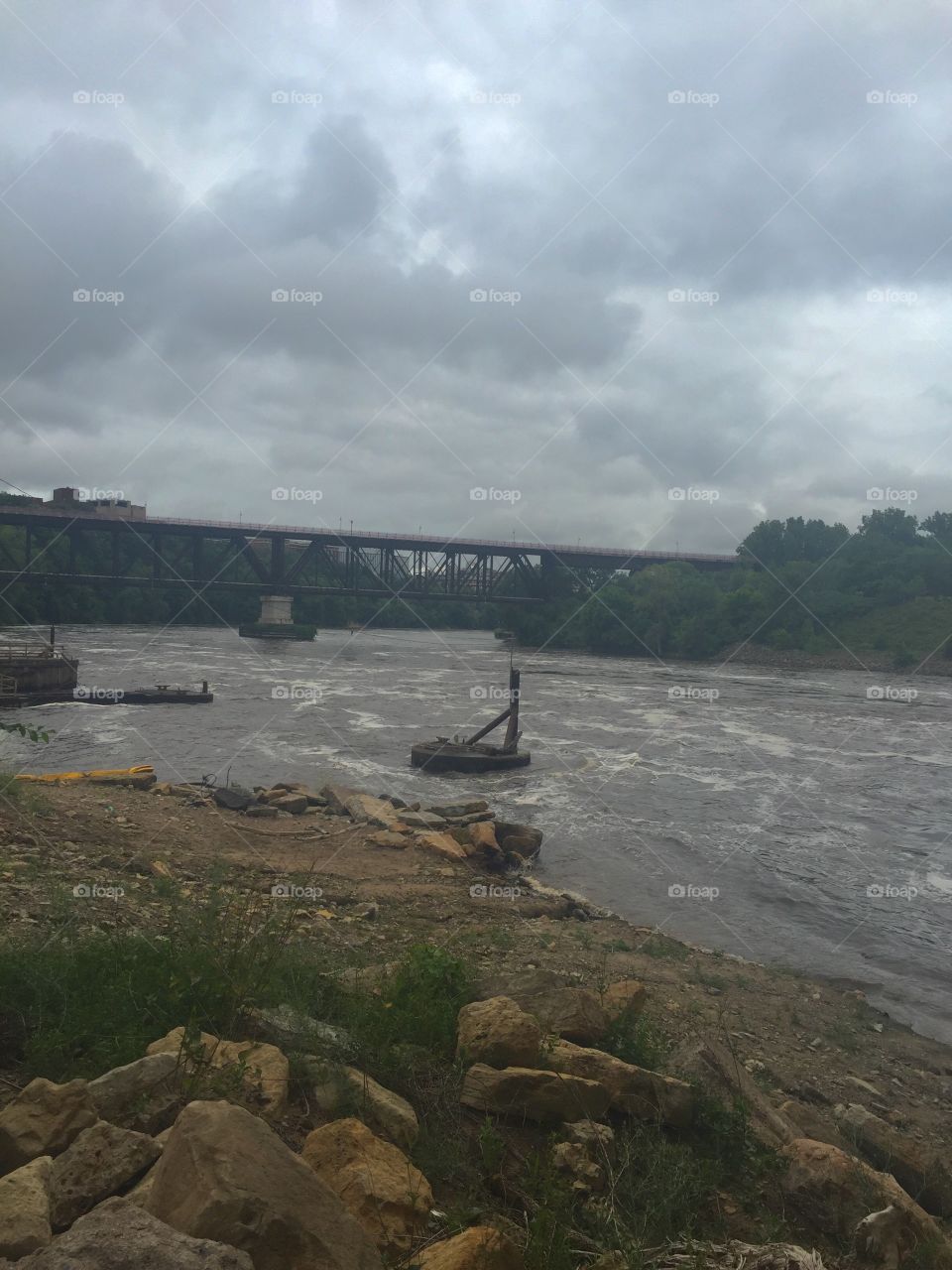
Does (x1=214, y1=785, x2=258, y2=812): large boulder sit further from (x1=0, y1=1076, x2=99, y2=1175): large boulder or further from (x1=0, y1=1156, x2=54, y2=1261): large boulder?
(x1=0, y1=1156, x2=54, y2=1261): large boulder

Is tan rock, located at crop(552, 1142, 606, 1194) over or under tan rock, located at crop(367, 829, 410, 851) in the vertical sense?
over

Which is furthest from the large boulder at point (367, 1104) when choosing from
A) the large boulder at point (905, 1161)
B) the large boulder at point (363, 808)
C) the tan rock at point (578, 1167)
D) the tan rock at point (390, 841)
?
the large boulder at point (363, 808)

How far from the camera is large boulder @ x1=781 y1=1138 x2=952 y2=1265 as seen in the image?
4.73m

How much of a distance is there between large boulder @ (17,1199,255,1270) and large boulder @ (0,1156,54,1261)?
12.6 inches

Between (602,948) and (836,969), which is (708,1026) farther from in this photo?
(836,969)

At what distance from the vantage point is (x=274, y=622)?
88188 millimetres

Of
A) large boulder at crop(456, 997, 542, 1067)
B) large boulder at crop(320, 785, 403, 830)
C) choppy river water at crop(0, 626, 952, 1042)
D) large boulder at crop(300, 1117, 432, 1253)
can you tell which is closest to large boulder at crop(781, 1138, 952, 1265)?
large boulder at crop(456, 997, 542, 1067)

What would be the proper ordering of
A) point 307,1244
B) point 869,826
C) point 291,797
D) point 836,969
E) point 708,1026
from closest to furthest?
point 307,1244 < point 708,1026 < point 836,969 < point 291,797 < point 869,826

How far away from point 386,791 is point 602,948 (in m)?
12.5

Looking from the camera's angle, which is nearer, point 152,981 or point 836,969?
point 152,981

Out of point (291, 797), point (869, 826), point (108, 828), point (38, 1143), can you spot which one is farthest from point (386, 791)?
point (38, 1143)

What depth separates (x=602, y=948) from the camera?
10883mm

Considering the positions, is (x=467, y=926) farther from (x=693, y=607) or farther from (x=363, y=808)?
(x=693, y=607)

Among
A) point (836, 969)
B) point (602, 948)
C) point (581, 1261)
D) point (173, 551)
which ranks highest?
point (173, 551)
